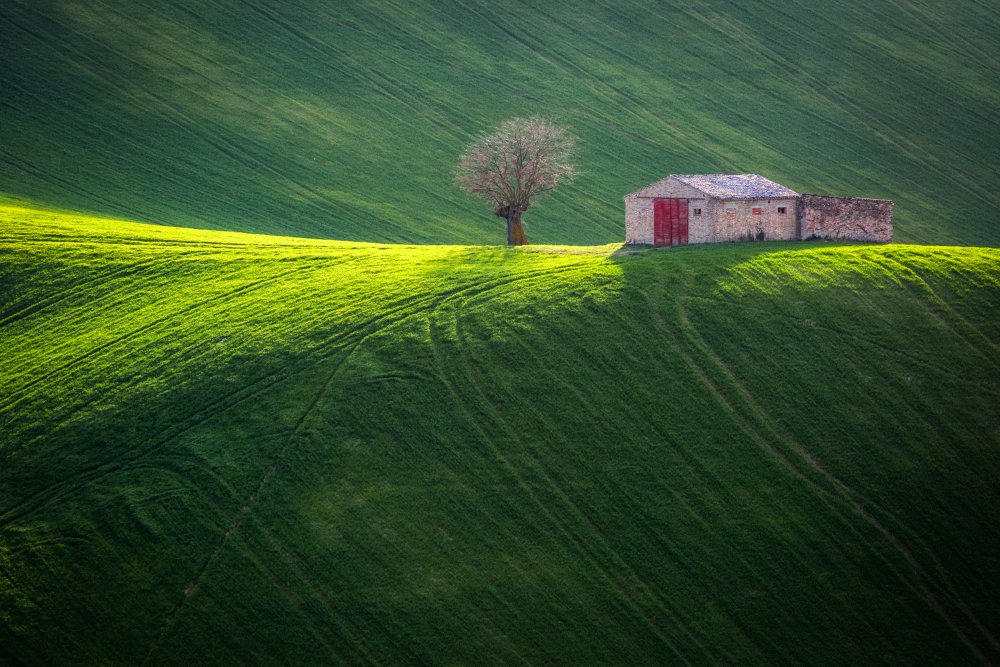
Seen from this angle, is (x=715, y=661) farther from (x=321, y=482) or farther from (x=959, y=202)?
(x=959, y=202)

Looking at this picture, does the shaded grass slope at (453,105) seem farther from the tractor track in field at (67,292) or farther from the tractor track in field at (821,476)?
the tractor track in field at (821,476)

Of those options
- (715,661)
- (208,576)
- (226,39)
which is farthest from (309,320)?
(226,39)

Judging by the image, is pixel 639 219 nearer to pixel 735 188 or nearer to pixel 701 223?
pixel 701 223

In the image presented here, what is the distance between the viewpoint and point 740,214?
47.4 m

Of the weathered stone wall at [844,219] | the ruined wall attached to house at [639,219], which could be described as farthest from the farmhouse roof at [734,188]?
the ruined wall attached to house at [639,219]

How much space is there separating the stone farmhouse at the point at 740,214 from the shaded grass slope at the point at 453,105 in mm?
23065

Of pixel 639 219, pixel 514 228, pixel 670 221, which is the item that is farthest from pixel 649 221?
pixel 514 228

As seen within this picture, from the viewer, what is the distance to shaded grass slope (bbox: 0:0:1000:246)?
70.4 m

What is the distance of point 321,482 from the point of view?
34719 millimetres

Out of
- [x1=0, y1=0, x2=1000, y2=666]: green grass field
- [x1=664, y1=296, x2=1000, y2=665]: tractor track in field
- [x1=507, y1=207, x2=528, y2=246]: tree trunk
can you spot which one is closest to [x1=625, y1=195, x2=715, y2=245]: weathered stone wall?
[x1=0, y1=0, x2=1000, y2=666]: green grass field

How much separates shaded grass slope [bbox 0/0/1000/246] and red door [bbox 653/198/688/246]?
23.2 m

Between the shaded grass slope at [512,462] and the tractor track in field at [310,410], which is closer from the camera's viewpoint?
the tractor track in field at [310,410]

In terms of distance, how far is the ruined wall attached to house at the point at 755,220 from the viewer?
155ft

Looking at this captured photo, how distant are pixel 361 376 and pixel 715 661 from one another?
16193 millimetres
